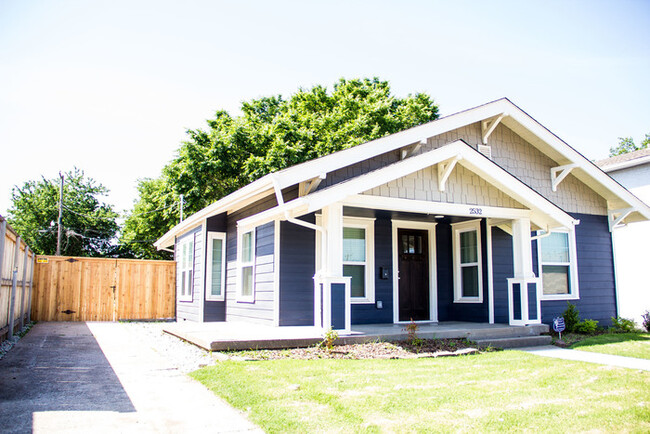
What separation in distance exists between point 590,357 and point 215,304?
788 centimetres

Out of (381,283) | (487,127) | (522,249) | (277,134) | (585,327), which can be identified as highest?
(277,134)

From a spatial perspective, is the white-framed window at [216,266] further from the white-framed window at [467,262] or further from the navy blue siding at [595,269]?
the navy blue siding at [595,269]

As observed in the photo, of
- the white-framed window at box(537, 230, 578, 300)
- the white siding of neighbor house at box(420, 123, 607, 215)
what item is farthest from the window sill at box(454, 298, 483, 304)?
the white siding of neighbor house at box(420, 123, 607, 215)

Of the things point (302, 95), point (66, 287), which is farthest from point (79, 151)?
point (66, 287)

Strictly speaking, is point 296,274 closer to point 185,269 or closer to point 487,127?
point 487,127

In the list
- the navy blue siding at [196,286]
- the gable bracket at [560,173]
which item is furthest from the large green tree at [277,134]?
the gable bracket at [560,173]

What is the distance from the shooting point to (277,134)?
72.8ft

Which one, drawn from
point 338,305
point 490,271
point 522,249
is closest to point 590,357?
point 522,249

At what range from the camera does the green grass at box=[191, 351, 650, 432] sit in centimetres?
385

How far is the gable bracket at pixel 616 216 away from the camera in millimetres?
11492

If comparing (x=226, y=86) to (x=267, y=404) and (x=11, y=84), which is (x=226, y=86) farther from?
(x=267, y=404)

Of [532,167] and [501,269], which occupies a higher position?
[532,167]

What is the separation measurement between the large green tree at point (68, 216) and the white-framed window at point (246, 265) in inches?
1040

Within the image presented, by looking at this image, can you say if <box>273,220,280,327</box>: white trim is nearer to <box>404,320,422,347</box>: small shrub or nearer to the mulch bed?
the mulch bed
